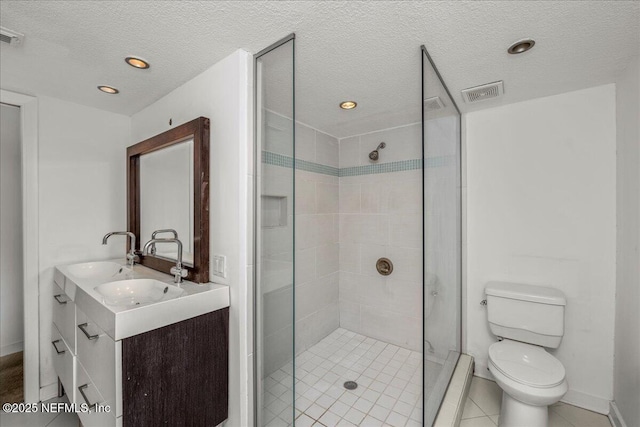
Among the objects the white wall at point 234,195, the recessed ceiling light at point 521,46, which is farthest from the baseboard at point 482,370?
the recessed ceiling light at point 521,46

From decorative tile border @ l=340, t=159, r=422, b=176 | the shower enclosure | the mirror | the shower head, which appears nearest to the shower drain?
the shower enclosure

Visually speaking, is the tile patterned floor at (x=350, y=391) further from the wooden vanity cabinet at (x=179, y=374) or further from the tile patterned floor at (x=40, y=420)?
the tile patterned floor at (x=40, y=420)

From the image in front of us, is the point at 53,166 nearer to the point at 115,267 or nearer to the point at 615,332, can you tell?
the point at 115,267

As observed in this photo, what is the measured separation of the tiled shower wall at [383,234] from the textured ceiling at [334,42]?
2.62 ft

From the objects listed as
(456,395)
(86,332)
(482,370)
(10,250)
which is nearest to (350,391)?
(456,395)

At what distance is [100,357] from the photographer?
4.05 ft

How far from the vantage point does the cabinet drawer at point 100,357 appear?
3.66 ft

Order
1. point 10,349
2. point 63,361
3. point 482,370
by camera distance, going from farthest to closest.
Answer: point 10,349 < point 482,370 < point 63,361

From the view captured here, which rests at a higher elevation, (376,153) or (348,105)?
(348,105)

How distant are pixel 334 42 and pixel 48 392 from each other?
297cm

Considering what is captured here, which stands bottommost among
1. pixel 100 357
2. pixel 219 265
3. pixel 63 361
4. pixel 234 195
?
pixel 63 361

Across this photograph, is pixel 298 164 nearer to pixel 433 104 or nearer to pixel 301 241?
pixel 301 241

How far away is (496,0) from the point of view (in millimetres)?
1076

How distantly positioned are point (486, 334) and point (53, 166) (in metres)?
3.46
